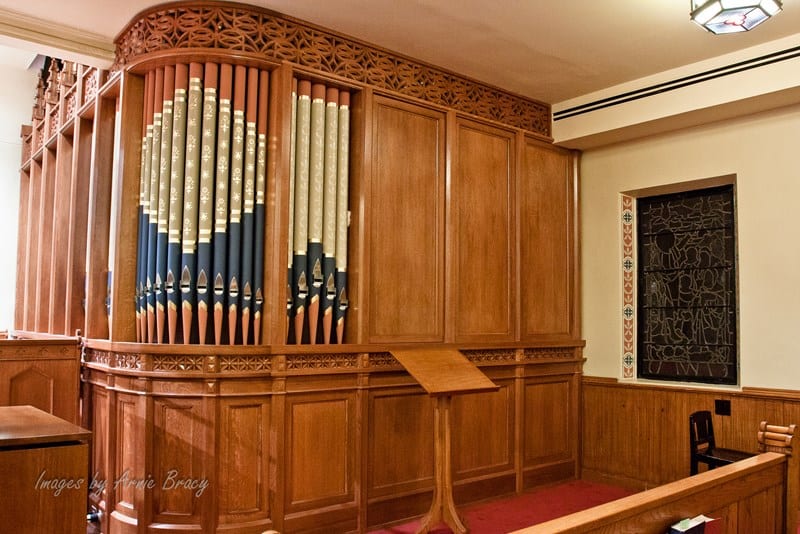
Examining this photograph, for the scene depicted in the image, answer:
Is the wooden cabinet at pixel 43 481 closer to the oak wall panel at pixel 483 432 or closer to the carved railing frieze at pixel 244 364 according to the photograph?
the carved railing frieze at pixel 244 364

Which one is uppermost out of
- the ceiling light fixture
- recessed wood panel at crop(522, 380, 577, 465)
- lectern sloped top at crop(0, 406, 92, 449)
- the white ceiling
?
the white ceiling

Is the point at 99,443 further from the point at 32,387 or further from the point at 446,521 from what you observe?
the point at 446,521

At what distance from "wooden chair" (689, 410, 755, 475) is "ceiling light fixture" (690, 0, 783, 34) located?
2431mm

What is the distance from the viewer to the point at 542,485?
555 cm

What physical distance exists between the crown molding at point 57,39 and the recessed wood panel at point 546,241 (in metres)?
3.17

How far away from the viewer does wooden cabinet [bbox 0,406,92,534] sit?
2498 millimetres

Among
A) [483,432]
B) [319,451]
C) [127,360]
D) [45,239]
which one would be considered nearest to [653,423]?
[483,432]

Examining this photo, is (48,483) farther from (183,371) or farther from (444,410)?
(444,410)

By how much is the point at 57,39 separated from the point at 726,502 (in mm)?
4456

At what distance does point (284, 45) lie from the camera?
13.9 feet

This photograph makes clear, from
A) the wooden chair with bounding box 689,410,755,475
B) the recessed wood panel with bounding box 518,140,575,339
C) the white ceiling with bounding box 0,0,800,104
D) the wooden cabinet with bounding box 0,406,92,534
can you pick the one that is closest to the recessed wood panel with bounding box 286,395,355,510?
the wooden cabinet with bounding box 0,406,92,534

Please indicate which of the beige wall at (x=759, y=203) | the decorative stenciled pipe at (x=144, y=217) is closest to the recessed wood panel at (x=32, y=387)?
the decorative stenciled pipe at (x=144, y=217)

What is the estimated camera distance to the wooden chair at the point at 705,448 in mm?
4496

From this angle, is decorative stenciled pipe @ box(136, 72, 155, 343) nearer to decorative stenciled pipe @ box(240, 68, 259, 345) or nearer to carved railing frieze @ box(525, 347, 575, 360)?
decorative stenciled pipe @ box(240, 68, 259, 345)
